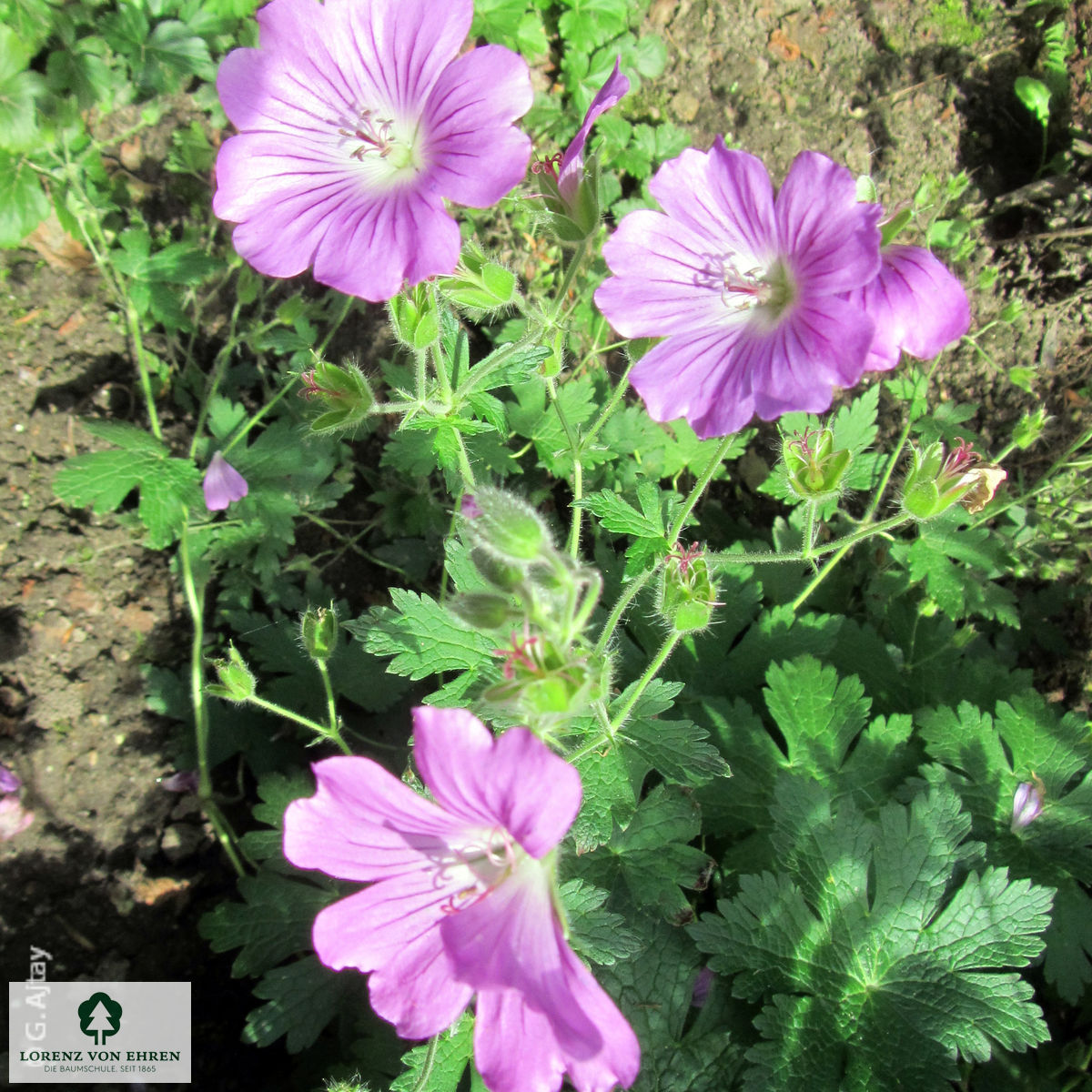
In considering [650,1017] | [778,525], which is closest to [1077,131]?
[778,525]

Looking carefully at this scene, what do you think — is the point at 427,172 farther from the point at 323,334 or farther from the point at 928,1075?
the point at 928,1075

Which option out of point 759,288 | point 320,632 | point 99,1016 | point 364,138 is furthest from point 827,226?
point 99,1016

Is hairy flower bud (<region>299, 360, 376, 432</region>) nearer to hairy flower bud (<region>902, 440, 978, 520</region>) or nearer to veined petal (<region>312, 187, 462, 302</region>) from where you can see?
veined petal (<region>312, 187, 462, 302</region>)

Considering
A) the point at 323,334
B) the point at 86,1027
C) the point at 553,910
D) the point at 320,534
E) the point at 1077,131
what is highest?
the point at 1077,131

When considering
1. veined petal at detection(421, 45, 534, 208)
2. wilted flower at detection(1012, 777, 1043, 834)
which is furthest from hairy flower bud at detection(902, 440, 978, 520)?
veined petal at detection(421, 45, 534, 208)

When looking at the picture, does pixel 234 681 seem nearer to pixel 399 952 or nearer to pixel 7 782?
pixel 399 952
